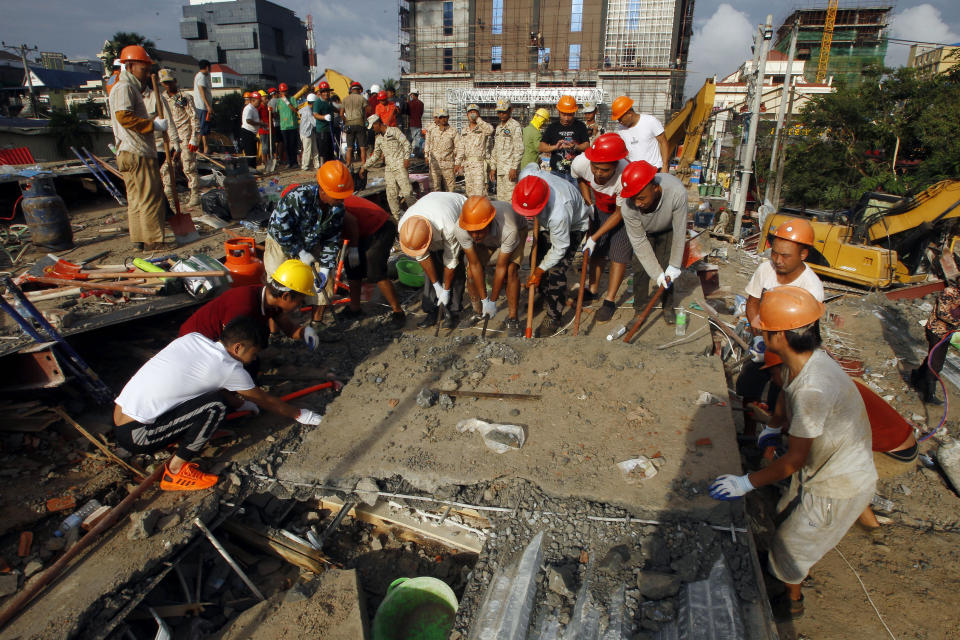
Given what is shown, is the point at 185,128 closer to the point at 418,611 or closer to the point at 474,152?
the point at 474,152

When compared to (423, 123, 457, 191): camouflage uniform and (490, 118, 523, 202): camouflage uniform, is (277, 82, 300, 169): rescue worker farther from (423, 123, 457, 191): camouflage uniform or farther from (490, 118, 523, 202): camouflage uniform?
(490, 118, 523, 202): camouflage uniform

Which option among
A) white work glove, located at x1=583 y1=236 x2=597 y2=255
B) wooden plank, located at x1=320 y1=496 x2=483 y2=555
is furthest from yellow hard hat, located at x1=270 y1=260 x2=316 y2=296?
white work glove, located at x1=583 y1=236 x2=597 y2=255

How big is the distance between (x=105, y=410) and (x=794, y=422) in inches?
177

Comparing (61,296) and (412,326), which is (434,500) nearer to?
(412,326)

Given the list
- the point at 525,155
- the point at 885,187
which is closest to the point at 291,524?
the point at 525,155

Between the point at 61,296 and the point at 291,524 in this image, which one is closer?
the point at 291,524

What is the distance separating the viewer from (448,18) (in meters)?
28.8

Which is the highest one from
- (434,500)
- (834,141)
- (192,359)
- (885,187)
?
(834,141)

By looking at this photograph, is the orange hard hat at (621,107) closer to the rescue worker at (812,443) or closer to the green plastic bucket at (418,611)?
the rescue worker at (812,443)

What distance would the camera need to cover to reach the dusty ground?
2.46 metres

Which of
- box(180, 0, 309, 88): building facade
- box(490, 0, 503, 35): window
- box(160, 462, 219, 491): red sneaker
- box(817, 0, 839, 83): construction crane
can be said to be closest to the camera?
box(160, 462, 219, 491): red sneaker

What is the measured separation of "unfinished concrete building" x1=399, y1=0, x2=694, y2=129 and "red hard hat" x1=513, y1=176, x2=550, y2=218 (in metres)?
23.5

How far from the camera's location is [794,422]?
210cm

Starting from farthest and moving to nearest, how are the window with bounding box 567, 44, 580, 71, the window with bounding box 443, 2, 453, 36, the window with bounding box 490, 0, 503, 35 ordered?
the window with bounding box 443, 2, 453, 36 → the window with bounding box 490, 0, 503, 35 → the window with bounding box 567, 44, 580, 71
